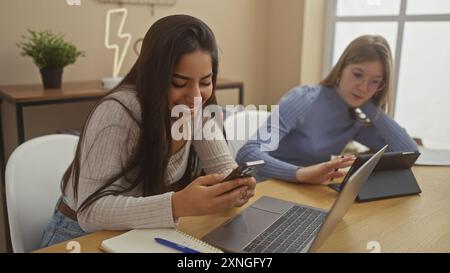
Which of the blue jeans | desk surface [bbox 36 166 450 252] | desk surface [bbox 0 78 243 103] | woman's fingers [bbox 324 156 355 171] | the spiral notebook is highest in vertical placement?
desk surface [bbox 0 78 243 103]

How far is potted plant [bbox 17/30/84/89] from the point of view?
5.61 feet

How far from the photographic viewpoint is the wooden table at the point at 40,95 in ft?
5.06

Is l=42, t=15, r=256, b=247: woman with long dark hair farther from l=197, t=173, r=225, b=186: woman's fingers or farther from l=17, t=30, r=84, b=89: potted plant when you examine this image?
l=17, t=30, r=84, b=89: potted plant

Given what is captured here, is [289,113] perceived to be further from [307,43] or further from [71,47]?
[307,43]

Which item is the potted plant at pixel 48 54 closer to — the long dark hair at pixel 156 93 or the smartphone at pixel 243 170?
the long dark hair at pixel 156 93

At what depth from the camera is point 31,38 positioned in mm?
1738

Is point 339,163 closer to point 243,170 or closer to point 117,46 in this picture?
A: point 243,170

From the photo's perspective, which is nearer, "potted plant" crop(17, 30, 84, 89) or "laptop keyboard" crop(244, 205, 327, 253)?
"laptop keyboard" crop(244, 205, 327, 253)

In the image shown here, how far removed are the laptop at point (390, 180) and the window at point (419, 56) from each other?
1256mm

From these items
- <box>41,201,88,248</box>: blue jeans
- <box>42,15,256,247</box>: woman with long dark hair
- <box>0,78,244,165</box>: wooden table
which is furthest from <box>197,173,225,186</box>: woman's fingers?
<box>0,78,244,165</box>: wooden table

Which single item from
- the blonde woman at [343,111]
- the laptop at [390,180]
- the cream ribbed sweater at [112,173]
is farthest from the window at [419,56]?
the cream ribbed sweater at [112,173]

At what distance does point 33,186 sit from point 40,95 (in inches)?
21.9

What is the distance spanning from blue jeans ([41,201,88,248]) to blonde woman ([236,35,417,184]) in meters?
0.66

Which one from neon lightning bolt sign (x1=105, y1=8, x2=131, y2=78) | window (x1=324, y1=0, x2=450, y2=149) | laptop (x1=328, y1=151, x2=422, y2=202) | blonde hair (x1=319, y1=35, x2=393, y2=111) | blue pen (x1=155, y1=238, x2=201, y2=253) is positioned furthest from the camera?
window (x1=324, y1=0, x2=450, y2=149)
